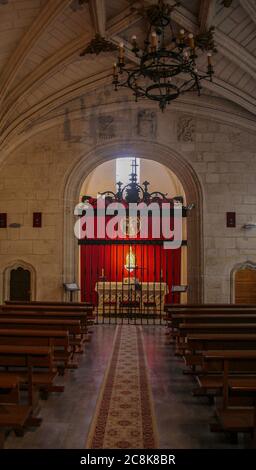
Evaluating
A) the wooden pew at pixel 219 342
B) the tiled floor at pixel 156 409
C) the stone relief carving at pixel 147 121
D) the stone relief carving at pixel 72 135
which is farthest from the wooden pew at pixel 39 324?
the stone relief carving at pixel 147 121

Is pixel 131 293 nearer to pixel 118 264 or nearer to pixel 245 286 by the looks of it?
pixel 118 264

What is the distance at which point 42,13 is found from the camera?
7.77 meters

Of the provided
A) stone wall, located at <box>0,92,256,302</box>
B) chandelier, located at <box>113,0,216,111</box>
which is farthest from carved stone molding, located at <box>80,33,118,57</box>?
stone wall, located at <box>0,92,256,302</box>

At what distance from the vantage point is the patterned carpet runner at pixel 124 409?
3.87 metres

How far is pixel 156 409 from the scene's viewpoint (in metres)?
4.73

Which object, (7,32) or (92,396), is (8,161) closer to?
(7,32)

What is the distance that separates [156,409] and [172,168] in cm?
842

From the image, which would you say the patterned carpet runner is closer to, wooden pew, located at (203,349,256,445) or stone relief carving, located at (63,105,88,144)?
wooden pew, located at (203,349,256,445)

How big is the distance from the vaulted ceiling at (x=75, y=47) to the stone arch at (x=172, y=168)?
1.77m

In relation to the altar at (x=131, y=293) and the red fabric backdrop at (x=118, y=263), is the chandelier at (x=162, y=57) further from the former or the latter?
the red fabric backdrop at (x=118, y=263)

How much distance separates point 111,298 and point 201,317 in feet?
24.3

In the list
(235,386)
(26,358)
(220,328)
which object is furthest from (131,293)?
(235,386)

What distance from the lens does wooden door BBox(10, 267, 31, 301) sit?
1200cm
